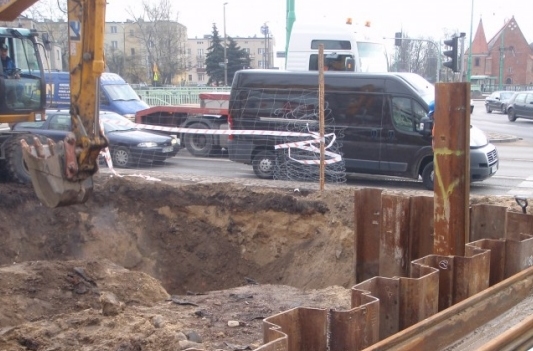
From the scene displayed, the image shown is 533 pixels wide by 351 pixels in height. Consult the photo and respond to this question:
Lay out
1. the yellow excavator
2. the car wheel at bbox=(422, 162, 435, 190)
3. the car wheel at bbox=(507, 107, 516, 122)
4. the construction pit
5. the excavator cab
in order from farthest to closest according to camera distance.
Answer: the car wheel at bbox=(507, 107, 516, 122) → the car wheel at bbox=(422, 162, 435, 190) → the excavator cab → the yellow excavator → the construction pit

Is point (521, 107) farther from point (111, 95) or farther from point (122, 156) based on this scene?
point (122, 156)

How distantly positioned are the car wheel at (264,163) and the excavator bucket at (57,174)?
23.8ft

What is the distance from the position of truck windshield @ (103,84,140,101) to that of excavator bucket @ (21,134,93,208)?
52.7 ft

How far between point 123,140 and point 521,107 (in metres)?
25.1

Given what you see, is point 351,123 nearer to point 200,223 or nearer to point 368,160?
point 368,160

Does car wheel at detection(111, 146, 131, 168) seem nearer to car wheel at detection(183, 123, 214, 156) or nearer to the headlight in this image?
the headlight

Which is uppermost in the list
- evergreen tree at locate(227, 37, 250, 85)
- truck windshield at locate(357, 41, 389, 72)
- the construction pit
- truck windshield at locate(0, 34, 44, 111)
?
evergreen tree at locate(227, 37, 250, 85)

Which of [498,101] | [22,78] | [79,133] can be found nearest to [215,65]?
[498,101]

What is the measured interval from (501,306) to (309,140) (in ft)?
28.2

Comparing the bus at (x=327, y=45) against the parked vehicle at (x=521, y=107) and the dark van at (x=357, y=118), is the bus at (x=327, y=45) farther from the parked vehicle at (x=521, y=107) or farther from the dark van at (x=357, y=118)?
the parked vehicle at (x=521, y=107)

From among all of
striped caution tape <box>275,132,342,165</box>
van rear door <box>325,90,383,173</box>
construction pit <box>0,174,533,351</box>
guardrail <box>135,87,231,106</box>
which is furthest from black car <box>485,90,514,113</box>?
construction pit <box>0,174,533,351</box>

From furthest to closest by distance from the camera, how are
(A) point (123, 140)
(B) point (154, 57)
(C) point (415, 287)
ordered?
(B) point (154, 57) < (A) point (123, 140) < (C) point (415, 287)

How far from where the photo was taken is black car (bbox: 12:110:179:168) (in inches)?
647

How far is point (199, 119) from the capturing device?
60.1 ft
